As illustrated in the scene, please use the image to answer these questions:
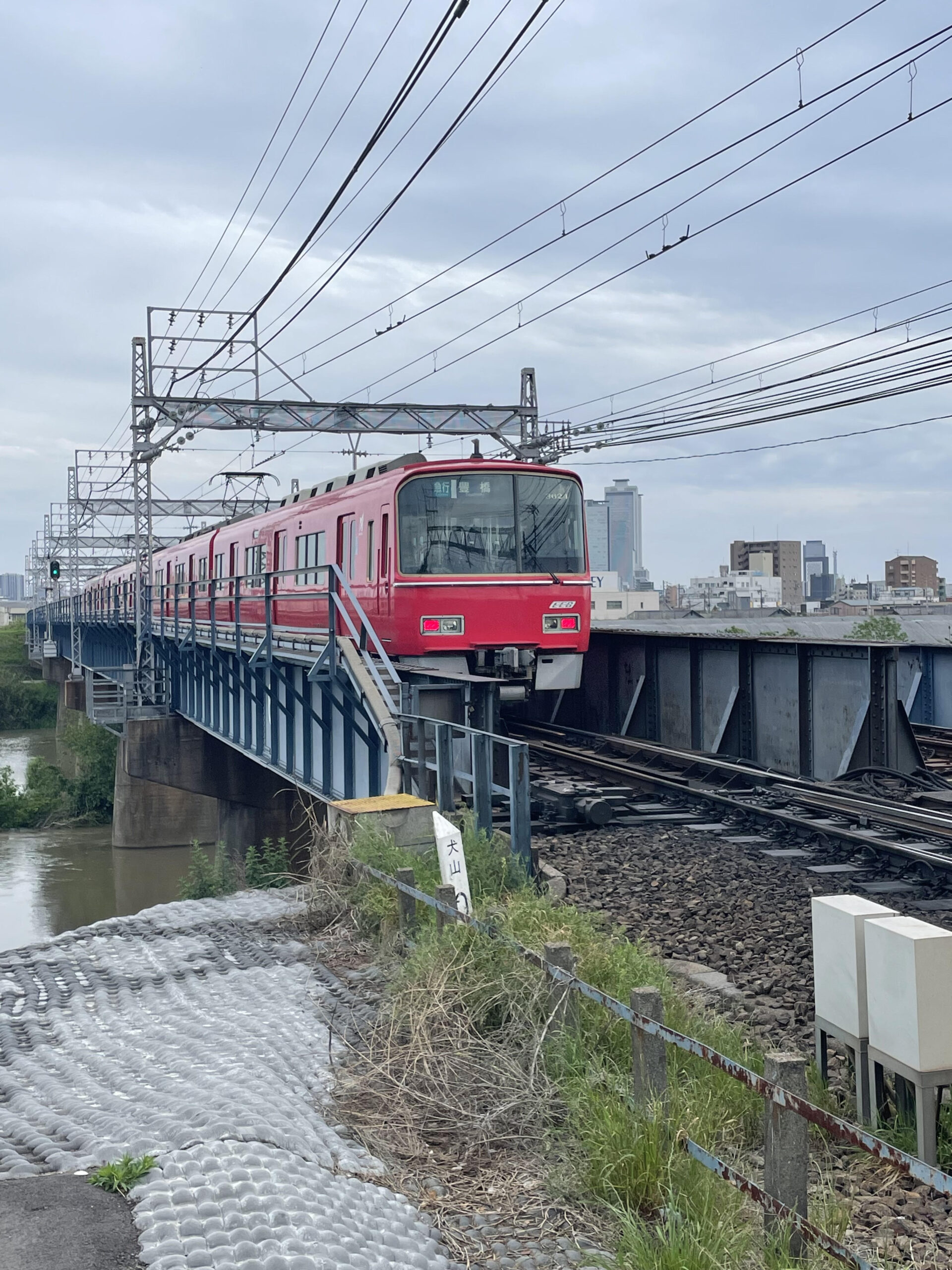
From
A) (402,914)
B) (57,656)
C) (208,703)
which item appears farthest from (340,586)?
(57,656)

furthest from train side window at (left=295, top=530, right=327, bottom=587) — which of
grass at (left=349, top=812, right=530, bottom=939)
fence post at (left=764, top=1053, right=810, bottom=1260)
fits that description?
fence post at (left=764, top=1053, right=810, bottom=1260)

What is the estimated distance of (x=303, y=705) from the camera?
15141mm

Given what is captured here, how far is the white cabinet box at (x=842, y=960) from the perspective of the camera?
5160 millimetres

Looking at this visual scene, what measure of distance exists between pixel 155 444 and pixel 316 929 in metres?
18.7

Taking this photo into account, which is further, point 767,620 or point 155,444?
point 767,620

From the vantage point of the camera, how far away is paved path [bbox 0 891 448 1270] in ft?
13.0

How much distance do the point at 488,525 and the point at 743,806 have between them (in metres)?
5.31

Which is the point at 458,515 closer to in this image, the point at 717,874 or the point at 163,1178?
the point at 717,874

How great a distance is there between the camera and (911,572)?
435ft

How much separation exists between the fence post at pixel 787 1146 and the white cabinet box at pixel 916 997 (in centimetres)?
101

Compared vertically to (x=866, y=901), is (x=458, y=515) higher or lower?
higher

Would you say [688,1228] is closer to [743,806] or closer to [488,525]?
[743,806]

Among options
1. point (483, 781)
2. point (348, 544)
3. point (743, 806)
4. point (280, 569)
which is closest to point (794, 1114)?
point (483, 781)

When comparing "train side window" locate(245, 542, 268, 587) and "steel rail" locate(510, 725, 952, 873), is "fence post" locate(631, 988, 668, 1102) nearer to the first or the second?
"steel rail" locate(510, 725, 952, 873)
